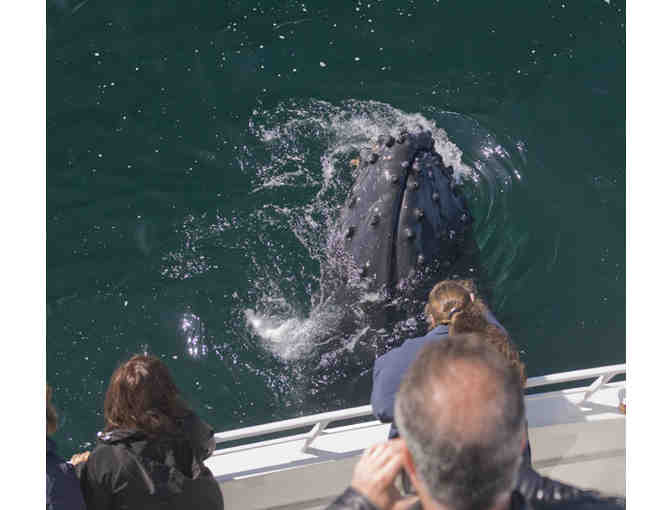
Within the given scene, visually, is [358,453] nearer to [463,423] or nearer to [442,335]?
[442,335]

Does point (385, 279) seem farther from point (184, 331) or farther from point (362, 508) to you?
point (362, 508)

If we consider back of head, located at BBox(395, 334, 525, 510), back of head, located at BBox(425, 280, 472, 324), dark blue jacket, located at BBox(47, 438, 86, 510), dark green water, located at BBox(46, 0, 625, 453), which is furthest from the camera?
dark green water, located at BBox(46, 0, 625, 453)

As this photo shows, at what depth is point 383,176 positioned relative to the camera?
642 centimetres

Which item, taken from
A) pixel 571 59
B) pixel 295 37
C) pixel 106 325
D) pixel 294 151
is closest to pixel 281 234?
pixel 294 151

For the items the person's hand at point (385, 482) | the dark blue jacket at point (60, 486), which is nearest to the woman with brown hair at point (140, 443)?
the dark blue jacket at point (60, 486)

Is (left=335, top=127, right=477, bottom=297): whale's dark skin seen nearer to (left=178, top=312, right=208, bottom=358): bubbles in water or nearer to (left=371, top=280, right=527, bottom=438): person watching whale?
(left=371, top=280, right=527, bottom=438): person watching whale

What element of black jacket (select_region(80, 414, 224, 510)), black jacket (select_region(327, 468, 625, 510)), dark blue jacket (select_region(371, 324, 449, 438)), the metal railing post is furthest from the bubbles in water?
black jacket (select_region(327, 468, 625, 510))

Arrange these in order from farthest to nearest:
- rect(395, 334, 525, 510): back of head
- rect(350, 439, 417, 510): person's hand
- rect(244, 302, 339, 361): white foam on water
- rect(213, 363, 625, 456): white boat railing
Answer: rect(244, 302, 339, 361): white foam on water < rect(213, 363, 625, 456): white boat railing < rect(350, 439, 417, 510): person's hand < rect(395, 334, 525, 510): back of head

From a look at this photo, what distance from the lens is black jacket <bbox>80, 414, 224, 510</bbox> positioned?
415 cm

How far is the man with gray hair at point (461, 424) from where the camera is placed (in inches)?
97.0

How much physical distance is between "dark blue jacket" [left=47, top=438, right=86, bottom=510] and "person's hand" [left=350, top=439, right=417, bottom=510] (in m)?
2.02

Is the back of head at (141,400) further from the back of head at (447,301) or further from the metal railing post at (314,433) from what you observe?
the back of head at (447,301)

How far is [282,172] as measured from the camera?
887 centimetres

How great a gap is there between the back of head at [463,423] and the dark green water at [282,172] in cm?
413
